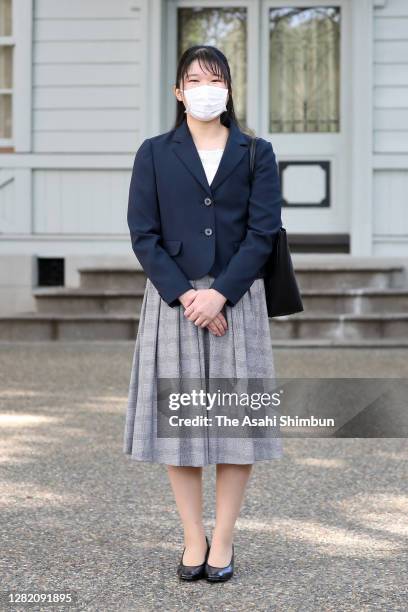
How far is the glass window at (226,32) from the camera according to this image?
1113 cm

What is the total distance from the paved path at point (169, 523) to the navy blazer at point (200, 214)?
2.85 feet

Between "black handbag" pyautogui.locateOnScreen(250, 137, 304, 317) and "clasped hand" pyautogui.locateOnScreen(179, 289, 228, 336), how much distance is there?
8.1 inches

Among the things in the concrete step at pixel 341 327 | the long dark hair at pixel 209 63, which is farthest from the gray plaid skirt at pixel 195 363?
the concrete step at pixel 341 327

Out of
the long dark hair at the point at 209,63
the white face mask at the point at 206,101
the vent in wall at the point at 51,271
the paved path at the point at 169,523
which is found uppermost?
the long dark hair at the point at 209,63

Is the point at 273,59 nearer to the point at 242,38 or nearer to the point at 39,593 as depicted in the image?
the point at 242,38

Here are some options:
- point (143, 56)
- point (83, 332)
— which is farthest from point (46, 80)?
point (83, 332)

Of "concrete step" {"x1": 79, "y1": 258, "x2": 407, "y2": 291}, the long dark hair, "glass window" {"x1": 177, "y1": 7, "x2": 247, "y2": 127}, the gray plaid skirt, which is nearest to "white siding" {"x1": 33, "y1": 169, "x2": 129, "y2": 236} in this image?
"concrete step" {"x1": 79, "y1": 258, "x2": 407, "y2": 291}

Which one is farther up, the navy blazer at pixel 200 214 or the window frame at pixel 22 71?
the window frame at pixel 22 71

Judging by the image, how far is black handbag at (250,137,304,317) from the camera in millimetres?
3396

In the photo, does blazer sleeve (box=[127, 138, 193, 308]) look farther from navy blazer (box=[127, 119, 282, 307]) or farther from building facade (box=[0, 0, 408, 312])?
building facade (box=[0, 0, 408, 312])

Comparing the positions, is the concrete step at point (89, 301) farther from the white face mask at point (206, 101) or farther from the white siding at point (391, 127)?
the white face mask at point (206, 101)

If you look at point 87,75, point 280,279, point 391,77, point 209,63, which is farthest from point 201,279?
point 87,75

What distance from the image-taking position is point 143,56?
1067 cm

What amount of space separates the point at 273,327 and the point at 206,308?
6312mm
